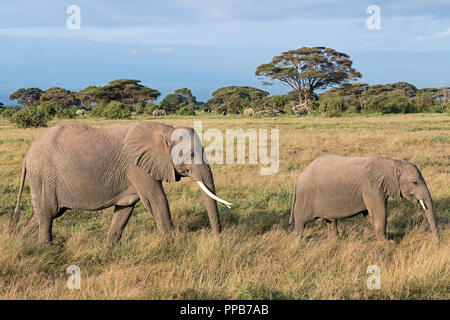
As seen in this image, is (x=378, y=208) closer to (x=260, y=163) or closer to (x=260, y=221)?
(x=260, y=221)

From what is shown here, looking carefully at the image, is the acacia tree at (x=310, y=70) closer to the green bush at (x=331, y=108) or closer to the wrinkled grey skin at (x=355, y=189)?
the green bush at (x=331, y=108)

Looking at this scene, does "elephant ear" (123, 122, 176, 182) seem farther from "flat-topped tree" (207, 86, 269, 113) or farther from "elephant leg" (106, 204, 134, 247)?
"flat-topped tree" (207, 86, 269, 113)

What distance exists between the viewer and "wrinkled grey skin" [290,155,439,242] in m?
5.21

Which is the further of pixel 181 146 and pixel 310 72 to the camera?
pixel 310 72

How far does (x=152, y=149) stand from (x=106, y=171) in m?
0.55

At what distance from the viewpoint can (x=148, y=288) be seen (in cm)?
371

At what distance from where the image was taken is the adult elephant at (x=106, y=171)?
16.1 feet

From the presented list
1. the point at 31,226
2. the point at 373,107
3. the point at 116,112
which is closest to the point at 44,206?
the point at 31,226

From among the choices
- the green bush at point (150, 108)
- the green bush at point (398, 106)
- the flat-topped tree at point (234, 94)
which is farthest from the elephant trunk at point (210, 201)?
the flat-topped tree at point (234, 94)

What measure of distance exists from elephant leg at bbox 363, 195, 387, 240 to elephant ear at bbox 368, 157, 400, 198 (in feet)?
0.41

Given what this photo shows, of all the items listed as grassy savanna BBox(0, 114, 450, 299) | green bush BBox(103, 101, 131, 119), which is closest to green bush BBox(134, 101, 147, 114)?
green bush BBox(103, 101, 131, 119)
